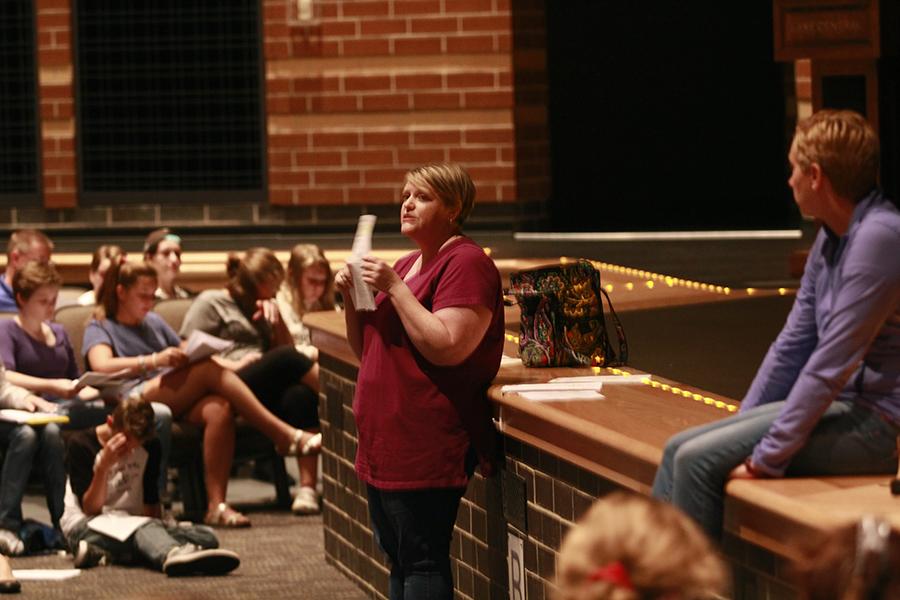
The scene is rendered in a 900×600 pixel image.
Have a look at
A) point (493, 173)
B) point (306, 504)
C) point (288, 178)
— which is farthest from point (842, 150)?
point (288, 178)

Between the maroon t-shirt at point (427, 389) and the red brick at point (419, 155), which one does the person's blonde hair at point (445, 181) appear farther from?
the red brick at point (419, 155)

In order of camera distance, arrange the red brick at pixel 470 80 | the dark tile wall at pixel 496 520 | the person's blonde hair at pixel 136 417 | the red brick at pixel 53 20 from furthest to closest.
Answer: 1. the red brick at pixel 53 20
2. the red brick at pixel 470 80
3. the person's blonde hair at pixel 136 417
4. the dark tile wall at pixel 496 520

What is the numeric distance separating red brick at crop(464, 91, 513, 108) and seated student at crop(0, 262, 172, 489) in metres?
4.13

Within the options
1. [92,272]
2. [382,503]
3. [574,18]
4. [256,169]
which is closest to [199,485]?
[92,272]

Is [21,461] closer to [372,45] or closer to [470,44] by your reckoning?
[372,45]

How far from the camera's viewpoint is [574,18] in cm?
1150

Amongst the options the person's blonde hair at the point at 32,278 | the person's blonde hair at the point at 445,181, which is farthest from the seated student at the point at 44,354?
the person's blonde hair at the point at 445,181

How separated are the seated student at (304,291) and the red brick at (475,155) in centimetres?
290

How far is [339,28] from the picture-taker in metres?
11.1

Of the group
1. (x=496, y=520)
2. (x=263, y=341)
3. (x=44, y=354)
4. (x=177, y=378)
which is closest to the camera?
(x=496, y=520)

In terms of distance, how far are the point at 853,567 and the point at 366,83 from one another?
376 inches

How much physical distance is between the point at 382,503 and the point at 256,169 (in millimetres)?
7016

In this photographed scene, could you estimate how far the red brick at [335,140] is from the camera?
11227mm

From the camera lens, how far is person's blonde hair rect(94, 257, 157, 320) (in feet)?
24.7
